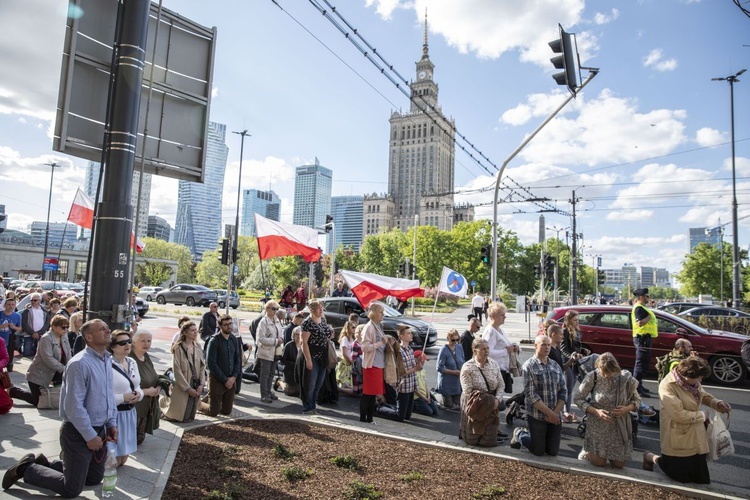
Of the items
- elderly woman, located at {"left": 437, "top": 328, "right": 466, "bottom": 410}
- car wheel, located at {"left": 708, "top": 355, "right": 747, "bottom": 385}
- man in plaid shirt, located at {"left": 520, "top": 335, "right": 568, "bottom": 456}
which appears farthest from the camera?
car wheel, located at {"left": 708, "top": 355, "right": 747, "bottom": 385}

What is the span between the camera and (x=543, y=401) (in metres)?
6.20

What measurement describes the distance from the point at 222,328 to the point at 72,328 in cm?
295

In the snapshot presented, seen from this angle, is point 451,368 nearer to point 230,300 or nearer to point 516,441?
point 516,441

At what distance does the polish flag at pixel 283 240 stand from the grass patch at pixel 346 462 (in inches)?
272

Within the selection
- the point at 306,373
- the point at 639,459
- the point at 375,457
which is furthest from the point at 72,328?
the point at 639,459

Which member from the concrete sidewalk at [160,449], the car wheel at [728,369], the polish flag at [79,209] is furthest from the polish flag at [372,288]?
the car wheel at [728,369]

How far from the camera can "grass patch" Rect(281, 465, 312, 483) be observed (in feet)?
16.6

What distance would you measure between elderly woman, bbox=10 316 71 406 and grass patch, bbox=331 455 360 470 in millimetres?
4675

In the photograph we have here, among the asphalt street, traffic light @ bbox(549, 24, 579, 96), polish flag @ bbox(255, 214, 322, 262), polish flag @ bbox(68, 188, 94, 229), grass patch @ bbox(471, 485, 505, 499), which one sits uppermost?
traffic light @ bbox(549, 24, 579, 96)

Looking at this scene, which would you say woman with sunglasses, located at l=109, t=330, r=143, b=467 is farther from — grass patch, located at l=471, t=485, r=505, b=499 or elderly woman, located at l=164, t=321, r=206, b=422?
grass patch, located at l=471, t=485, r=505, b=499

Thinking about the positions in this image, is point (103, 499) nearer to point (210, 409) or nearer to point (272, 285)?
point (210, 409)

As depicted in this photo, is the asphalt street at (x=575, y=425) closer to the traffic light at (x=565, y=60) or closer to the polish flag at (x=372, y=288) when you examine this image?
the polish flag at (x=372, y=288)

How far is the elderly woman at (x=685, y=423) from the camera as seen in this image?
5.38 m

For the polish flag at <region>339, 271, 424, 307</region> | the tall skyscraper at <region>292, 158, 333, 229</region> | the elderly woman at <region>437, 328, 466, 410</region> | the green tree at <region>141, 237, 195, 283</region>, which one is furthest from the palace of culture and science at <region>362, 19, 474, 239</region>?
the elderly woman at <region>437, 328, 466, 410</region>
